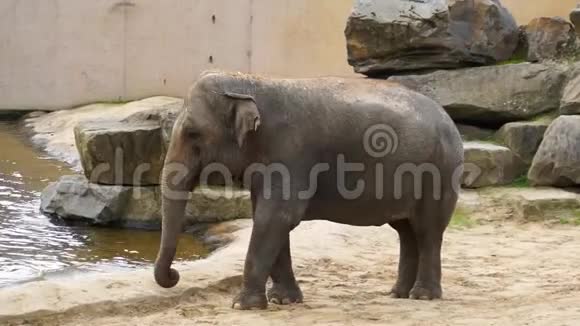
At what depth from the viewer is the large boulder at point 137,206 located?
9055 mm

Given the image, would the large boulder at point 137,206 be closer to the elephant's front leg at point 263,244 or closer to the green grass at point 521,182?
the green grass at point 521,182

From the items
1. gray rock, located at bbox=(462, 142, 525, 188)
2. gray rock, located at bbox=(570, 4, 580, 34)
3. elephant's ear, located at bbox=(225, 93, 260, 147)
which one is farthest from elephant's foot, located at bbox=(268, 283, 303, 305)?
gray rock, located at bbox=(570, 4, 580, 34)

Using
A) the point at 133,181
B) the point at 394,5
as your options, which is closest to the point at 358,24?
the point at 394,5

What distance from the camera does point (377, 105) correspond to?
5.89 m

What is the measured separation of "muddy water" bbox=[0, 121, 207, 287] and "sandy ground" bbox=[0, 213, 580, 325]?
2.51 ft

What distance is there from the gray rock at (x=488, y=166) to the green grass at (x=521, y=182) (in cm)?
4

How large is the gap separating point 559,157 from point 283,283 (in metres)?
4.19

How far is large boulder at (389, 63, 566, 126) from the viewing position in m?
10.3

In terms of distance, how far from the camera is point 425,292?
19.6ft

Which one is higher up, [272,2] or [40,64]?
[272,2]

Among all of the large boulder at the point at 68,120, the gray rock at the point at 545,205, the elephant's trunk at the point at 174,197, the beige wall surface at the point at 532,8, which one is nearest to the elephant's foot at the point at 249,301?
the elephant's trunk at the point at 174,197

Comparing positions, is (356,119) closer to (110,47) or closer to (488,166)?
(488,166)

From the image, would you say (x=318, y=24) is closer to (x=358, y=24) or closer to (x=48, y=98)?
(x=48, y=98)

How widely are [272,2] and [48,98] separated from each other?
4.18 metres
